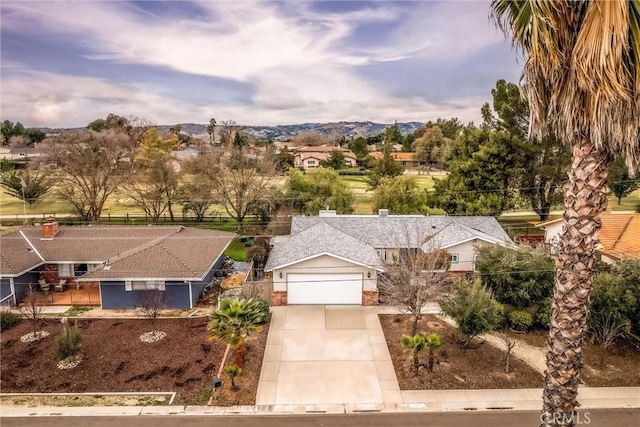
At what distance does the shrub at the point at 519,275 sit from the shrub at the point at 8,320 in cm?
2143

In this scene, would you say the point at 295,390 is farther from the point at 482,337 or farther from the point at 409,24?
the point at 409,24

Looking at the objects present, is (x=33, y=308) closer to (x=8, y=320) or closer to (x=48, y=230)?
(x=8, y=320)

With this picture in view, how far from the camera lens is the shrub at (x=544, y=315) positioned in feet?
56.9

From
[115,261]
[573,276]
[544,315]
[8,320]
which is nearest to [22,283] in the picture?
[8,320]

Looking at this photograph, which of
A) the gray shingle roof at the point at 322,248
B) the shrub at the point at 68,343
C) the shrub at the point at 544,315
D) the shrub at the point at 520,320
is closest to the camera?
the shrub at the point at 68,343

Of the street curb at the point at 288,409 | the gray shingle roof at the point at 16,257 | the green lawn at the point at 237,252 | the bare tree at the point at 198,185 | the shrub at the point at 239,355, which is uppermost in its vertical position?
the bare tree at the point at 198,185

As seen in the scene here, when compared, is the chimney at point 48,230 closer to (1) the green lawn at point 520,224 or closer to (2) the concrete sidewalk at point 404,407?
(2) the concrete sidewalk at point 404,407

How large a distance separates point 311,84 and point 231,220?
1664 centimetres

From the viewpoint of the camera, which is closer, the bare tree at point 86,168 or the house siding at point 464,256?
the house siding at point 464,256

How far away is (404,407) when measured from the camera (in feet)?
42.6

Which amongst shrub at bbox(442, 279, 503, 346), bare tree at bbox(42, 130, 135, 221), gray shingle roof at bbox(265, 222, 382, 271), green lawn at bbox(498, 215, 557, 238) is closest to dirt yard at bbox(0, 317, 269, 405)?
gray shingle roof at bbox(265, 222, 382, 271)

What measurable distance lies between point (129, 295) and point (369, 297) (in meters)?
12.1

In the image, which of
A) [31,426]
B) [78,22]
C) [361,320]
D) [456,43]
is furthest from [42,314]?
[456,43]

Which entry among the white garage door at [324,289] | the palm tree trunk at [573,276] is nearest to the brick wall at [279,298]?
the white garage door at [324,289]
